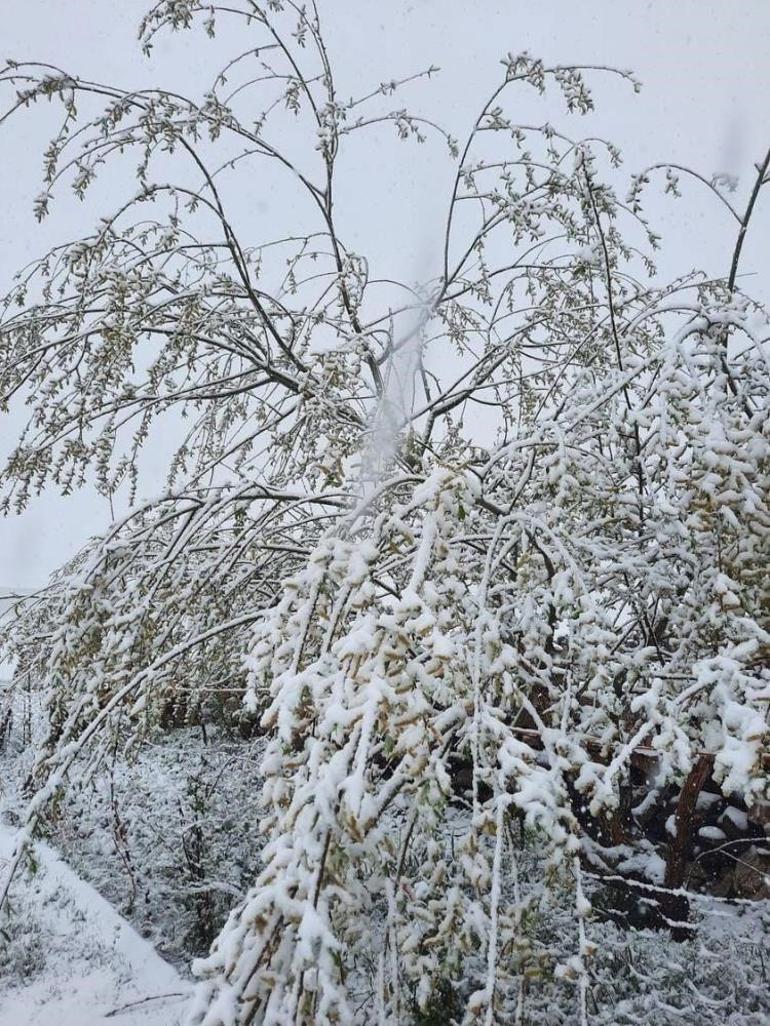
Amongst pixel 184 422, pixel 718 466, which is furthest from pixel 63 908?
pixel 718 466

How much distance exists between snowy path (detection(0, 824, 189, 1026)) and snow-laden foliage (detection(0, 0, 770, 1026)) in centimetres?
137

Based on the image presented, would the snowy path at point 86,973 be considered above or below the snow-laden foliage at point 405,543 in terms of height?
below

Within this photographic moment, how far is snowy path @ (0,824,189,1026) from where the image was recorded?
358 cm

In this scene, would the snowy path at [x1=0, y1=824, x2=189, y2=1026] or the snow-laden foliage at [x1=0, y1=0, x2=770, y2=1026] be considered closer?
the snow-laden foliage at [x1=0, y1=0, x2=770, y2=1026]

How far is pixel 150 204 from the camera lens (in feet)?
10.0

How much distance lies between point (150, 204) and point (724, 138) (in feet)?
7.91

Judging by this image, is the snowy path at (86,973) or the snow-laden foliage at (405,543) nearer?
the snow-laden foliage at (405,543)

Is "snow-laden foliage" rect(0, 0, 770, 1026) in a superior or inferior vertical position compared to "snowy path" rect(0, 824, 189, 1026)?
superior

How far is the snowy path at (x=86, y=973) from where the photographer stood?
11.8 feet

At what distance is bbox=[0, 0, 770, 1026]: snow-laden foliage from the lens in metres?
1.25

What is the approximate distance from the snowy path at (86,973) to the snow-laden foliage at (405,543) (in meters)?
1.37

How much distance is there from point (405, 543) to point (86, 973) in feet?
13.6

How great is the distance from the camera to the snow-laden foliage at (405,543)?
1.25 metres

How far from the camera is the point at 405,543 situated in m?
1.74
